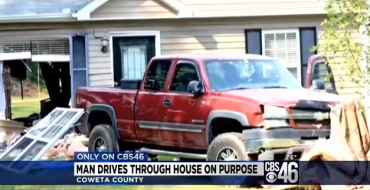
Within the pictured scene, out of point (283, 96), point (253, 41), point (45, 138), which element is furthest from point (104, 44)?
point (283, 96)

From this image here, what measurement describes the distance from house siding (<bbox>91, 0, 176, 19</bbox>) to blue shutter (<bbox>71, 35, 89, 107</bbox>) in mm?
478

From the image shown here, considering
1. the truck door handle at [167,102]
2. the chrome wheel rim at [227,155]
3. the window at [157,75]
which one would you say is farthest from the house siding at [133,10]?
the chrome wheel rim at [227,155]

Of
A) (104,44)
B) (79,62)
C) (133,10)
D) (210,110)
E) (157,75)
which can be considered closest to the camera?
(210,110)

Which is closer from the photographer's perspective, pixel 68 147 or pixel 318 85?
pixel 318 85

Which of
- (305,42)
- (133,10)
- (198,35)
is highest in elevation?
(133,10)

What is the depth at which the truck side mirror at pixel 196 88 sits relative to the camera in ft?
29.4

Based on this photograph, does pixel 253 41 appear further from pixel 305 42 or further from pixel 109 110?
pixel 109 110

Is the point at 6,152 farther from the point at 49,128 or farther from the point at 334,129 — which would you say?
the point at 334,129

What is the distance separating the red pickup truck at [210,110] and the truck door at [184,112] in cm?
1

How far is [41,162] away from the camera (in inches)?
369

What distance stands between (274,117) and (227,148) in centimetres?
69

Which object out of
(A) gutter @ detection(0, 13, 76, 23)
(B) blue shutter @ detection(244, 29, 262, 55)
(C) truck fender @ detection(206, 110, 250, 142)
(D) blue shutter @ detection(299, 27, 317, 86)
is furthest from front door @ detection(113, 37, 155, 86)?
(C) truck fender @ detection(206, 110, 250, 142)

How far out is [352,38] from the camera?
26.5 feet

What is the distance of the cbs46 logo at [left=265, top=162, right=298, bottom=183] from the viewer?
26.7 feet
